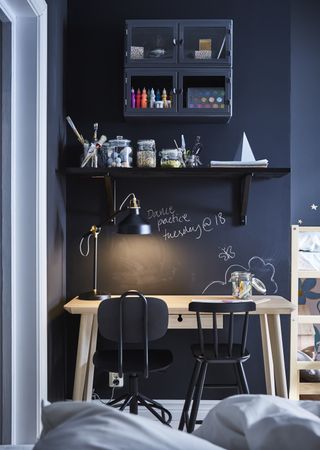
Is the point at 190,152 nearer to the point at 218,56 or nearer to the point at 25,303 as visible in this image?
the point at 218,56

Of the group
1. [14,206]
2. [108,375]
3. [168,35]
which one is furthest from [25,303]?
[168,35]

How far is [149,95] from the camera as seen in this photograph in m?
2.87

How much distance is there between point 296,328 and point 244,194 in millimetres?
877

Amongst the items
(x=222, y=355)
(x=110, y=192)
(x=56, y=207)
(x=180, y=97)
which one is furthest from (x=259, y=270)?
(x=56, y=207)

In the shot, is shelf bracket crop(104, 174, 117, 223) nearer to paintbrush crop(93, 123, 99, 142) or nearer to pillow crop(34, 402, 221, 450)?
paintbrush crop(93, 123, 99, 142)

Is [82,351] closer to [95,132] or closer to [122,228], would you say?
[122,228]

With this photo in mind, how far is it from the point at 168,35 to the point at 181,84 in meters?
0.29

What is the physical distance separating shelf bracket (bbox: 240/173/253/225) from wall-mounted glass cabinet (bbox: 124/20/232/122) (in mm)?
368

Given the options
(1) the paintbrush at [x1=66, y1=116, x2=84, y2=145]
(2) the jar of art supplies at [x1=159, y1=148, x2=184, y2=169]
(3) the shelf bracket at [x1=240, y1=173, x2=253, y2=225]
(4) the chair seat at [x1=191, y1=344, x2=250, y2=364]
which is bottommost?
(4) the chair seat at [x1=191, y1=344, x2=250, y2=364]

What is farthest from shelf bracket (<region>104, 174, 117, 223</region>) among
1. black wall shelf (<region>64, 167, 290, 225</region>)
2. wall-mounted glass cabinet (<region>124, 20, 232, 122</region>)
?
wall-mounted glass cabinet (<region>124, 20, 232, 122</region>)

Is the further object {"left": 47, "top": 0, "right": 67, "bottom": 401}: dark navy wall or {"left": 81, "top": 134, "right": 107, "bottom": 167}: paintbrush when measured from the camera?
{"left": 81, "top": 134, "right": 107, "bottom": 167}: paintbrush

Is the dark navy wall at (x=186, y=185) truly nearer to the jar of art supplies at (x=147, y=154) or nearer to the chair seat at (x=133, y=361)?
the jar of art supplies at (x=147, y=154)

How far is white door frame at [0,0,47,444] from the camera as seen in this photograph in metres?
2.31

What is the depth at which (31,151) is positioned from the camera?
236 cm
